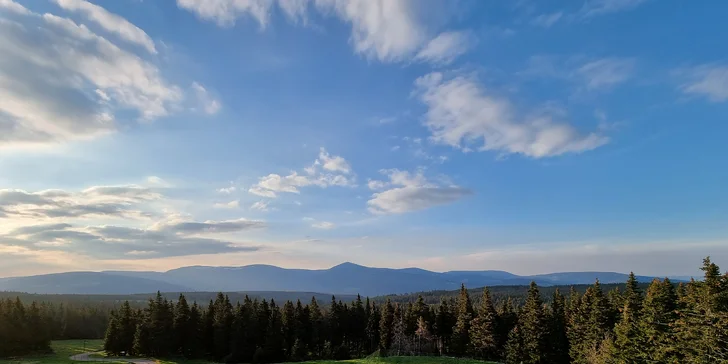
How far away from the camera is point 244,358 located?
78.7 metres

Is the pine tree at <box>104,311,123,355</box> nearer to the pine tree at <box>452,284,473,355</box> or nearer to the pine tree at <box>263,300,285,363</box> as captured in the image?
the pine tree at <box>263,300,285,363</box>

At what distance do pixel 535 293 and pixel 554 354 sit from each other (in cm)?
1061

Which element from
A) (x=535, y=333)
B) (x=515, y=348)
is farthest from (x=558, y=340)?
(x=515, y=348)

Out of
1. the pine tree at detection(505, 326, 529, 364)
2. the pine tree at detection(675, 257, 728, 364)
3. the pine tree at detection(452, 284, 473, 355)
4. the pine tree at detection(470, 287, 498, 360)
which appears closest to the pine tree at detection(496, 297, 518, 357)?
the pine tree at detection(470, 287, 498, 360)

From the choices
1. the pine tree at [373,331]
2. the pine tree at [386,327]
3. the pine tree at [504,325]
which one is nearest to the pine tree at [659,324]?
the pine tree at [504,325]

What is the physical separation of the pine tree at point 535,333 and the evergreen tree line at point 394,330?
6.4 inches

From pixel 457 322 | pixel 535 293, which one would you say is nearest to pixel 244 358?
pixel 457 322

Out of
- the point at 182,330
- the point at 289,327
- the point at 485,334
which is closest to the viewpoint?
the point at 485,334

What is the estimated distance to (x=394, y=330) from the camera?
278ft

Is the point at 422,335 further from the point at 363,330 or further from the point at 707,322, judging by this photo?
the point at 707,322

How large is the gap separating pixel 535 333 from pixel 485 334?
9398mm

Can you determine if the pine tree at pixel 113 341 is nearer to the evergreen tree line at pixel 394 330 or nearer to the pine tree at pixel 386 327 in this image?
the evergreen tree line at pixel 394 330

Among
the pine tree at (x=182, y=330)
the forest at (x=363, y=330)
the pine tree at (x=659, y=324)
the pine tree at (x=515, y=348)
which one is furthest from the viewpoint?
the pine tree at (x=182, y=330)

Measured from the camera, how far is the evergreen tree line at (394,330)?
6538 centimetres
